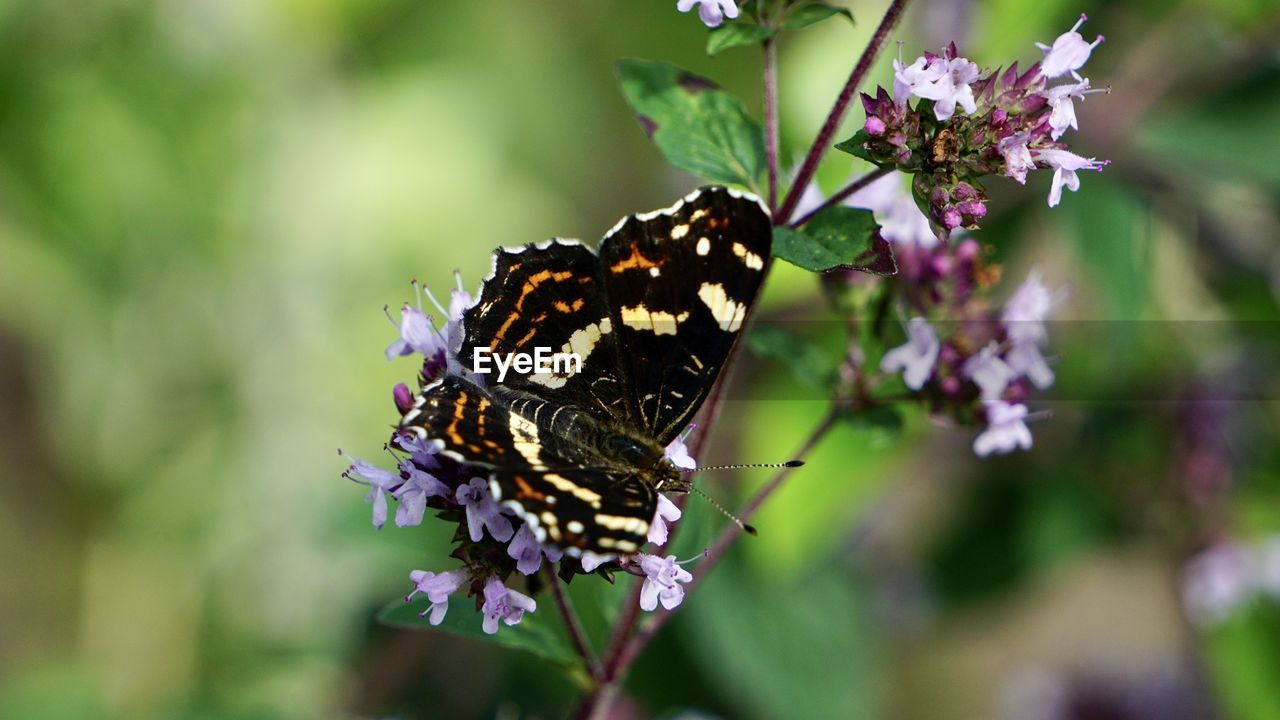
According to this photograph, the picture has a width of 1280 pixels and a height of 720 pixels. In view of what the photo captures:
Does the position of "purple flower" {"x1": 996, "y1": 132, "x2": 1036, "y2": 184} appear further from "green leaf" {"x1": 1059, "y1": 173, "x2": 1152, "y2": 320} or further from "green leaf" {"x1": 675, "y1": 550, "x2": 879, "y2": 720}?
"green leaf" {"x1": 675, "y1": 550, "x2": 879, "y2": 720}

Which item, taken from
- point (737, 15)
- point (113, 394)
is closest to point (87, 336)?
point (113, 394)

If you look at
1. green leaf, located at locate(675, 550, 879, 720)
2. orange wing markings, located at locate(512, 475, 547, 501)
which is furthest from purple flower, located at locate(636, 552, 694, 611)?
green leaf, located at locate(675, 550, 879, 720)

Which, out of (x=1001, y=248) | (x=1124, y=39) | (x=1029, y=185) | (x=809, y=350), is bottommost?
(x=809, y=350)

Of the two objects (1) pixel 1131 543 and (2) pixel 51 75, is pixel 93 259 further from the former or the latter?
(1) pixel 1131 543

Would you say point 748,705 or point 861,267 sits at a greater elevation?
point 861,267

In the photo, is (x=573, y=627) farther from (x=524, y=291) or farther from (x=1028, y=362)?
(x=1028, y=362)

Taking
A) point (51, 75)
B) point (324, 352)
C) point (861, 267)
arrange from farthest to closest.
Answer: point (324, 352)
point (51, 75)
point (861, 267)
